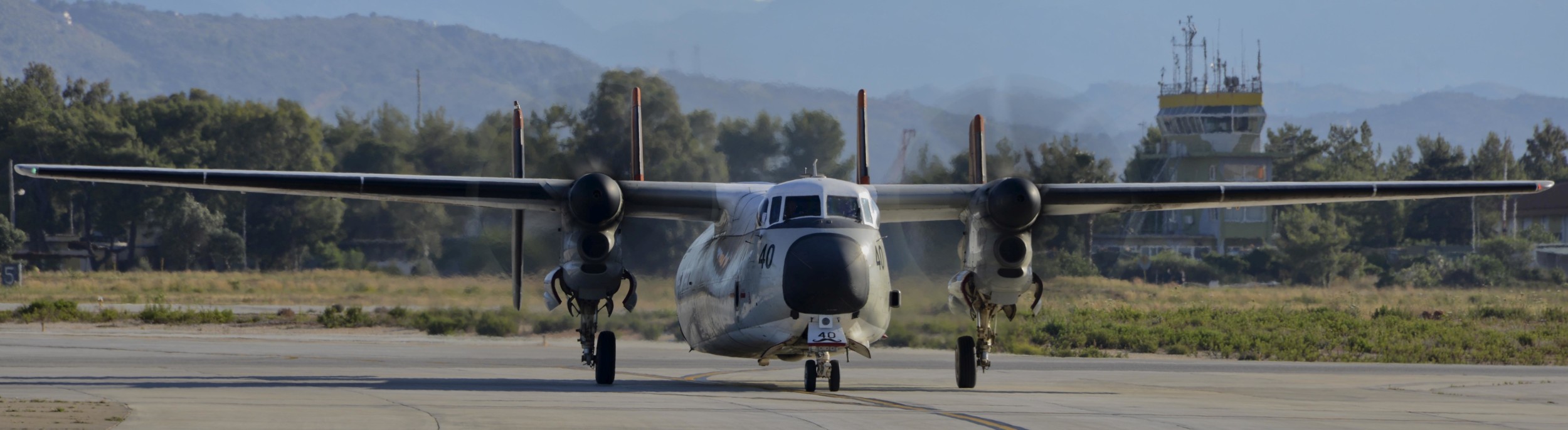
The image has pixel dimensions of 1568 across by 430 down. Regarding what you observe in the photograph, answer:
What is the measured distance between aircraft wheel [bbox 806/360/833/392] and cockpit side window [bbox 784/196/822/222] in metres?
1.74

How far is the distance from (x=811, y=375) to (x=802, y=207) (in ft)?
6.55

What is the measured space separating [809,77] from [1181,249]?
38.3 meters

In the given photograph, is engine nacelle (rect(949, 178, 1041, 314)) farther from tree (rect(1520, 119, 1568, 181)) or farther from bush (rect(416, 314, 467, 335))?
tree (rect(1520, 119, 1568, 181))

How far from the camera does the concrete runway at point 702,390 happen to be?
13.7 m

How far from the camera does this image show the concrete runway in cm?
1371

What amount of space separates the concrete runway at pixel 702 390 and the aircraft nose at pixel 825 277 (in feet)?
3.49

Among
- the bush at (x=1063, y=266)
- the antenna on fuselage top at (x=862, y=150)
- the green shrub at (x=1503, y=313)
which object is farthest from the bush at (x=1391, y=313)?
the antenna on fuselage top at (x=862, y=150)

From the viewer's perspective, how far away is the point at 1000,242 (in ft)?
62.5

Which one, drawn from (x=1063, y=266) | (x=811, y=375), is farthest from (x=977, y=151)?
(x=1063, y=266)

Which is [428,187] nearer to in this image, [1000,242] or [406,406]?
[406,406]

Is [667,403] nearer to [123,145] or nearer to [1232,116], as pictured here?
[123,145]

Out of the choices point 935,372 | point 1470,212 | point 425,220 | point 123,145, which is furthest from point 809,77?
point 1470,212

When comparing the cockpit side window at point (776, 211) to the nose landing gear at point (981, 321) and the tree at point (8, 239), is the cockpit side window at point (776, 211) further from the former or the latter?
the tree at point (8, 239)

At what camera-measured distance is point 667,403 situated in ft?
51.1
